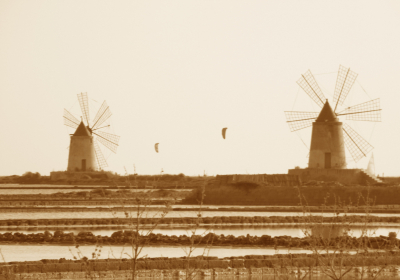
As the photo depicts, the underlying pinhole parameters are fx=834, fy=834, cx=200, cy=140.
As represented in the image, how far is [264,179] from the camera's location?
38.2m

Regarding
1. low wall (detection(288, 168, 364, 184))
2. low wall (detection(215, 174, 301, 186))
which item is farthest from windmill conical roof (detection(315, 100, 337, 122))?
low wall (detection(215, 174, 301, 186))

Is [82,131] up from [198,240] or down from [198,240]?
up

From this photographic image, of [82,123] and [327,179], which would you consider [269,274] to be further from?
[82,123]

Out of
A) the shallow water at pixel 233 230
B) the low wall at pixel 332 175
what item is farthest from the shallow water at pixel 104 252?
the low wall at pixel 332 175

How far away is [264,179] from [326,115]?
14.9 ft

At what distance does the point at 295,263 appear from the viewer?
43.5ft

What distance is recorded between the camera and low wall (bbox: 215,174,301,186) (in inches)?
1464

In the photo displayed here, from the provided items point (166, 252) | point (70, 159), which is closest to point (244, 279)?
point (166, 252)

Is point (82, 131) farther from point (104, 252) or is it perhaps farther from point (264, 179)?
point (104, 252)

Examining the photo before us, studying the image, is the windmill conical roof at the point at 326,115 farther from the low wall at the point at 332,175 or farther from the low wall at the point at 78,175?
the low wall at the point at 78,175

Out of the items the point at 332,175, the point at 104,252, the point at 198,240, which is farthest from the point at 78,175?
the point at 104,252

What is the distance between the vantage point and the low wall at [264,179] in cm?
3719

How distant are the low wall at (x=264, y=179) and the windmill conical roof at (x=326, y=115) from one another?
11.4ft

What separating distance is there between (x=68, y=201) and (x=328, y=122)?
12593 mm
